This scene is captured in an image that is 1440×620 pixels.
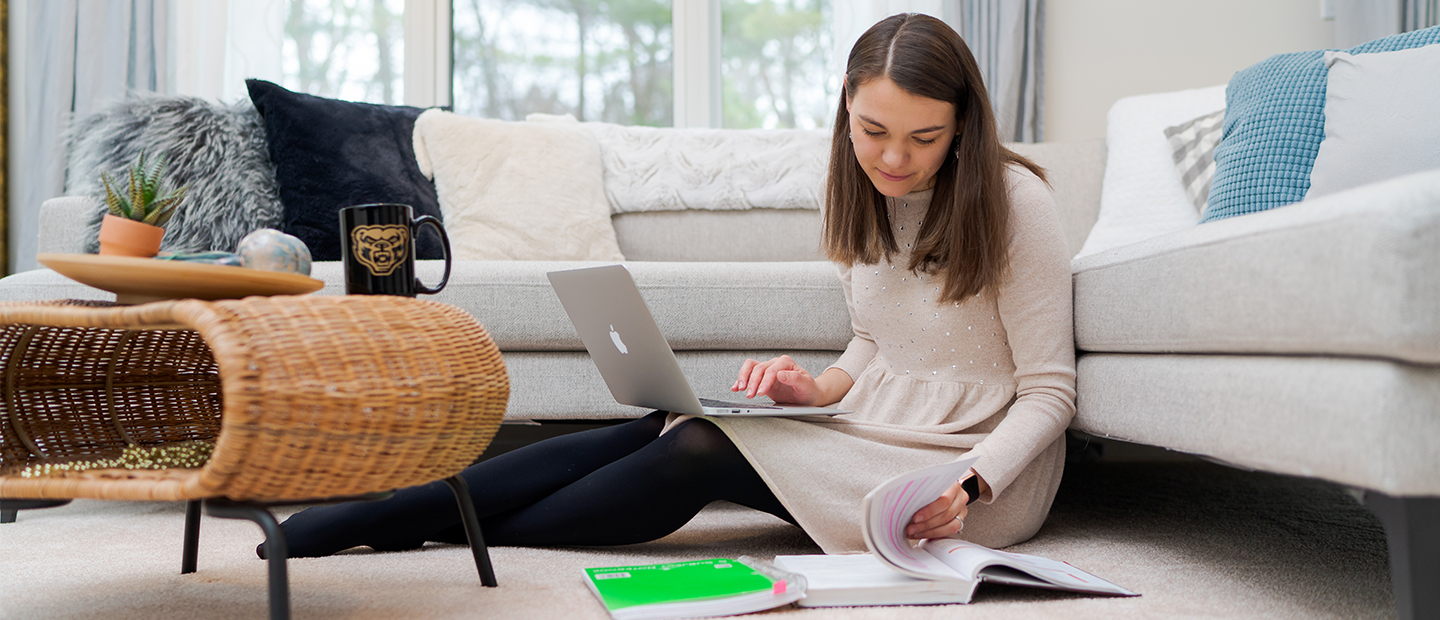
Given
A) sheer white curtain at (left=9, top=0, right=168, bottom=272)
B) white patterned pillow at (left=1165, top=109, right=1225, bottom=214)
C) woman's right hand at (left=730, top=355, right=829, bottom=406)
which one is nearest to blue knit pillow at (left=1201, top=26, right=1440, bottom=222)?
white patterned pillow at (left=1165, top=109, right=1225, bottom=214)

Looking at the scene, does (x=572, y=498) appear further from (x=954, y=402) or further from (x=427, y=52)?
(x=427, y=52)

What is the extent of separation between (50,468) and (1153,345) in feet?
3.83

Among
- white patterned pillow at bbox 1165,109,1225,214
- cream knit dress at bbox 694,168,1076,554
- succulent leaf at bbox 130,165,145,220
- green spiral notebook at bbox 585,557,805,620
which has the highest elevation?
white patterned pillow at bbox 1165,109,1225,214

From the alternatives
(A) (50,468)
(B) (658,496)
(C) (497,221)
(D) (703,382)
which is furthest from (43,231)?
(B) (658,496)

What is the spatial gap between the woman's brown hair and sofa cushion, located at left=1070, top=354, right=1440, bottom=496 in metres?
0.23

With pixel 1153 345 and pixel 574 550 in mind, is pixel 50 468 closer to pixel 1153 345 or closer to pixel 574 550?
pixel 574 550

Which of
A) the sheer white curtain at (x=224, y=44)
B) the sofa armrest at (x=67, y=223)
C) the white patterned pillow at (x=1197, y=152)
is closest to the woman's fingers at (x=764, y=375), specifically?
the white patterned pillow at (x=1197, y=152)

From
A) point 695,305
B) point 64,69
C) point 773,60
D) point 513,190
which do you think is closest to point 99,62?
point 64,69

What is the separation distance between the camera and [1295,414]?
768 mm

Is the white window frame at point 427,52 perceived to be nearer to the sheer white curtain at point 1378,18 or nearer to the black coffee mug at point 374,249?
the black coffee mug at point 374,249

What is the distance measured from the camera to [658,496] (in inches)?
42.8

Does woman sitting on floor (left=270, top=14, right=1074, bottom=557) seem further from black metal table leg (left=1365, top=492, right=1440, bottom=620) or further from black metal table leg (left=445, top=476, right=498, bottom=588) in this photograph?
black metal table leg (left=1365, top=492, right=1440, bottom=620)

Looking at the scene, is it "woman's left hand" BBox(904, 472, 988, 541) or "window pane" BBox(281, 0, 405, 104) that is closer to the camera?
"woman's left hand" BBox(904, 472, 988, 541)

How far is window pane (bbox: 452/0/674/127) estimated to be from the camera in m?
3.06
